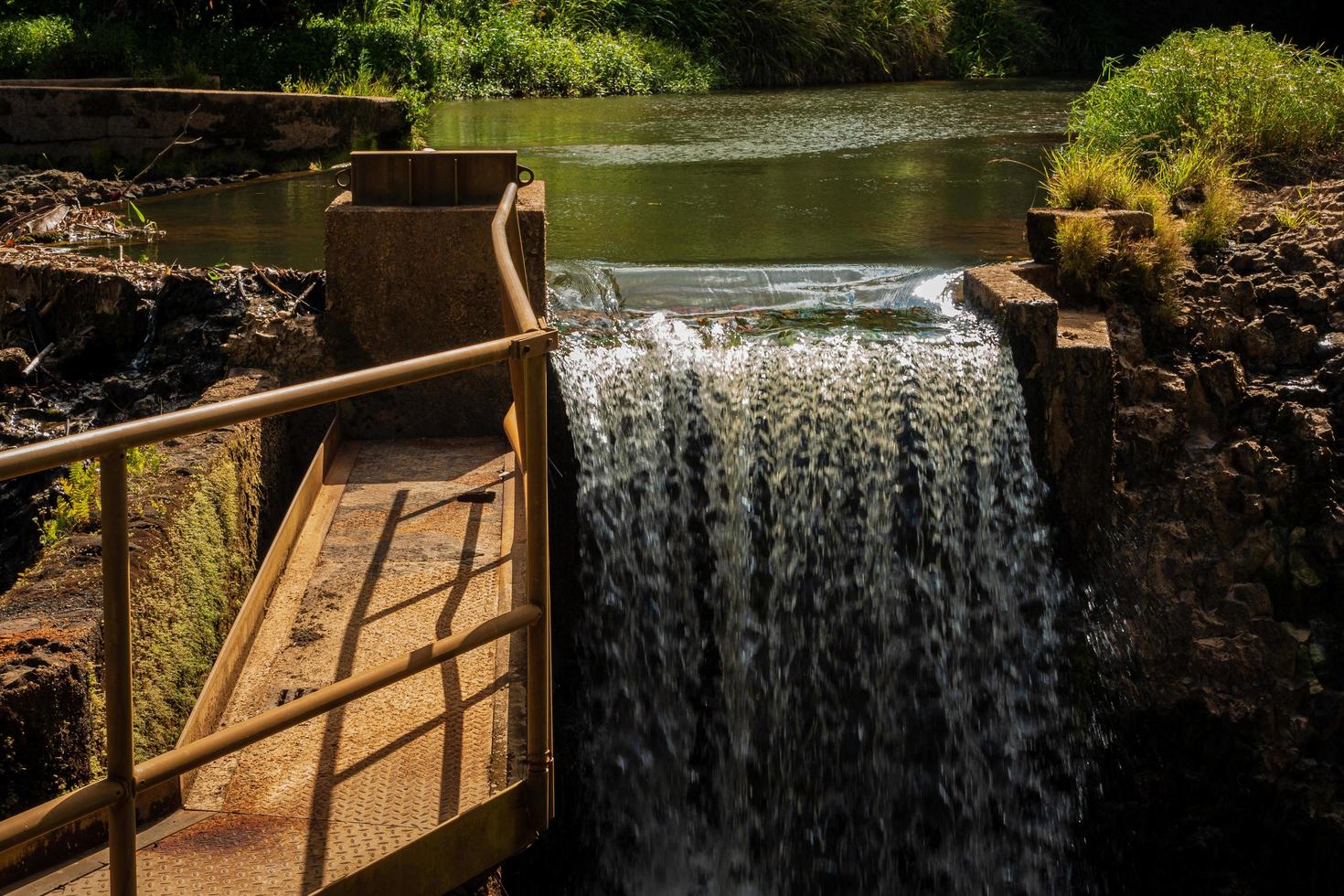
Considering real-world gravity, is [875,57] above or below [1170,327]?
above

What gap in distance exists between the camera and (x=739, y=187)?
10898 millimetres

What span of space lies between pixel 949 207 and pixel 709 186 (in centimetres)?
202

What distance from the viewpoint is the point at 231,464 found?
5.04 m

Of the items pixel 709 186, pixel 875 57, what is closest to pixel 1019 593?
pixel 709 186

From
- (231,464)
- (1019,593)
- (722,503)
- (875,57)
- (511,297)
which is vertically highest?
(875,57)

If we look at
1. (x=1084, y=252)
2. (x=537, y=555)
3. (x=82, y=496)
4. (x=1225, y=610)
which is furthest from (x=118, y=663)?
(x=1084, y=252)

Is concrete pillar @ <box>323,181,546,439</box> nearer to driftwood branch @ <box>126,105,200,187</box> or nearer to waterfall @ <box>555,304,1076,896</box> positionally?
waterfall @ <box>555,304,1076,896</box>

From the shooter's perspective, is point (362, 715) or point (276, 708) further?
point (362, 715)

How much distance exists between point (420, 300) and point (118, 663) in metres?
3.52

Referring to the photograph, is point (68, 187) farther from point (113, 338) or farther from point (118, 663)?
point (118, 663)

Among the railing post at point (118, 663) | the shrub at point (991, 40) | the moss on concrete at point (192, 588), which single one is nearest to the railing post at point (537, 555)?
the railing post at point (118, 663)

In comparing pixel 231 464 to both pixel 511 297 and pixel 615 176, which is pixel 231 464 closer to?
pixel 511 297

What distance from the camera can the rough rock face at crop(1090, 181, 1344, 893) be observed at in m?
6.38

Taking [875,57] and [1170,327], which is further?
[875,57]
